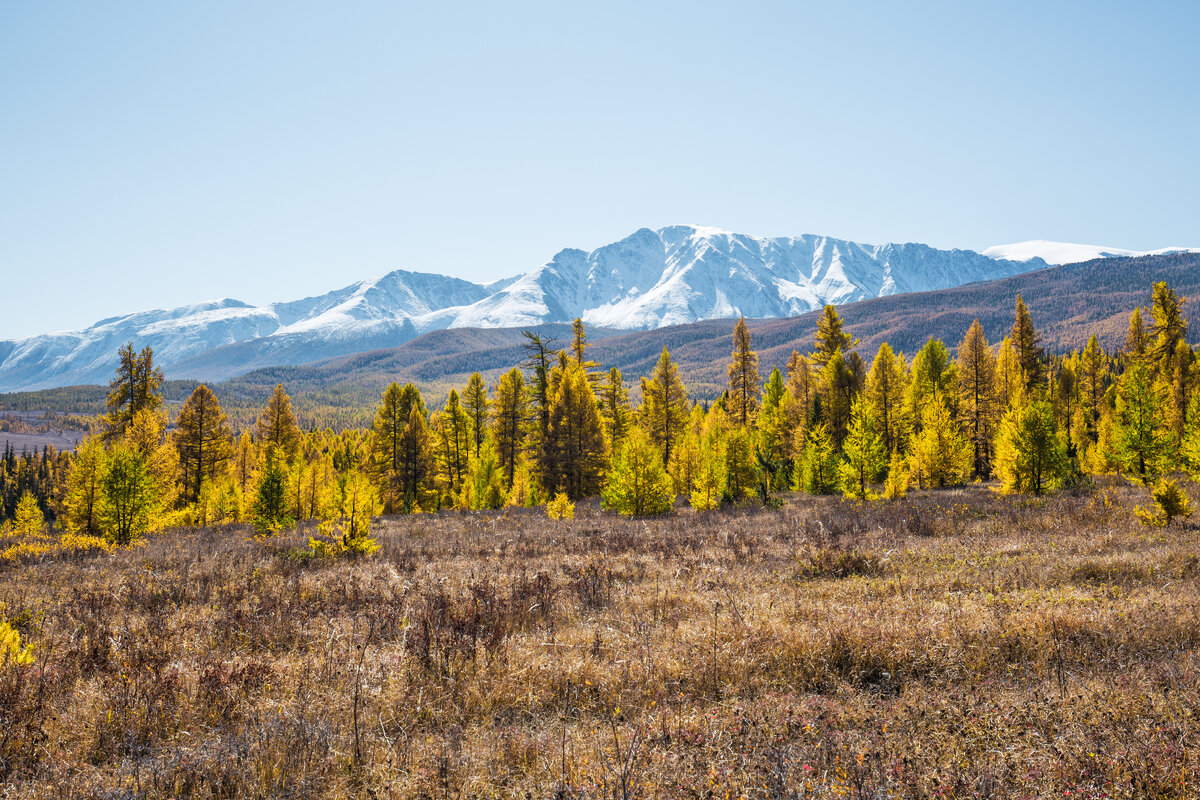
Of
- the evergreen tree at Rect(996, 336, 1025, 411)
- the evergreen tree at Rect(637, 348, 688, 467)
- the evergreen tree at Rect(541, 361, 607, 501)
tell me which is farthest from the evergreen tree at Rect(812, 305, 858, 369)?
the evergreen tree at Rect(541, 361, 607, 501)

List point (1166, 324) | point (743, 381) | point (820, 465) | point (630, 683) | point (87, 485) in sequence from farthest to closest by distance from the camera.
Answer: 1. point (743, 381)
2. point (1166, 324)
3. point (820, 465)
4. point (87, 485)
5. point (630, 683)

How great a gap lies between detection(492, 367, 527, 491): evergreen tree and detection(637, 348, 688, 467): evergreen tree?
9311mm

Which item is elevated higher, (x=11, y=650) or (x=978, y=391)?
(x=11, y=650)

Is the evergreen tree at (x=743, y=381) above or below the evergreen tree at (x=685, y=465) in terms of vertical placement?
above

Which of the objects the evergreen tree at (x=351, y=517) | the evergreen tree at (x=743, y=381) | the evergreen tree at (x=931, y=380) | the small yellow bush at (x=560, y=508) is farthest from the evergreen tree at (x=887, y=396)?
the evergreen tree at (x=351, y=517)

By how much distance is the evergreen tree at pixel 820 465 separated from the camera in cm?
3212

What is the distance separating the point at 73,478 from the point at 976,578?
29.5 meters

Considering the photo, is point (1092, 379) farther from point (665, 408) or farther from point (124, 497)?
point (124, 497)

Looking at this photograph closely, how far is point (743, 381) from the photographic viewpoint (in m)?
45.5

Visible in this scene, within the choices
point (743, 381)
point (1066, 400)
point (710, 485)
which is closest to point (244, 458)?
point (710, 485)

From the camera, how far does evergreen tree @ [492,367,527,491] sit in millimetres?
40062

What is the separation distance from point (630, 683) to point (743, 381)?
41362 mm

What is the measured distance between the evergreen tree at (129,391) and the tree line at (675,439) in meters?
0.13

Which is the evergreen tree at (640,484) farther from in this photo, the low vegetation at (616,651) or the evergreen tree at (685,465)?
the evergreen tree at (685,465)
